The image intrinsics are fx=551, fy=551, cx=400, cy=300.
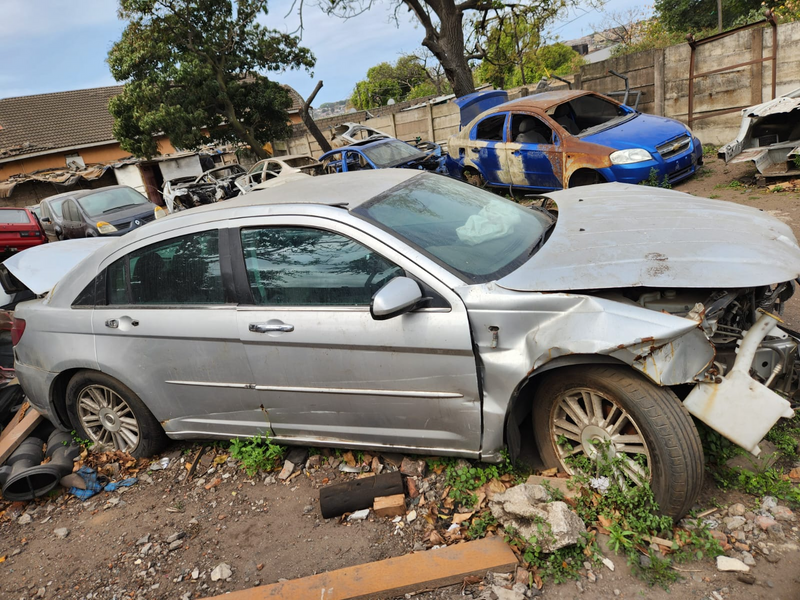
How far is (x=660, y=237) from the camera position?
2.70 m

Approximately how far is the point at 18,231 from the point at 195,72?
8709mm

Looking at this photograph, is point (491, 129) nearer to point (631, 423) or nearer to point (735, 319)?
point (735, 319)

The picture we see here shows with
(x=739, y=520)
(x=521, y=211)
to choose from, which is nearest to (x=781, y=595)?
(x=739, y=520)

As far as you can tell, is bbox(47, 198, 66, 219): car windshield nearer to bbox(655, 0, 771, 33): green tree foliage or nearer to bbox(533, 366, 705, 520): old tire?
bbox(533, 366, 705, 520): old tire

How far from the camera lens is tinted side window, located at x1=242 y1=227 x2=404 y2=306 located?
9.20ft

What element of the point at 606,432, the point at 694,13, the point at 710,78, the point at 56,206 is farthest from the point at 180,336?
the point at 694,13

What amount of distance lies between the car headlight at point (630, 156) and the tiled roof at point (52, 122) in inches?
947

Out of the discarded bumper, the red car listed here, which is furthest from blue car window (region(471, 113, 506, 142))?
the red car

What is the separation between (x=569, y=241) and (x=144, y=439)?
303cm

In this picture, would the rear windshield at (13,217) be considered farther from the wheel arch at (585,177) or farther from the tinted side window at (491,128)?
the wheel arch at (585,177)

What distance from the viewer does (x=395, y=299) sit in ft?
8.13

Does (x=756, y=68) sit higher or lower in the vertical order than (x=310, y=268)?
higher

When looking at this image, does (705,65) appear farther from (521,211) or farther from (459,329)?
(459,329)

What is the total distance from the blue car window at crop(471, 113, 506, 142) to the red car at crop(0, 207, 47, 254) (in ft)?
33.2
